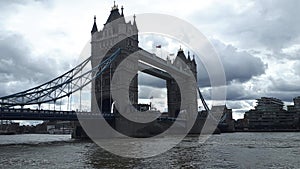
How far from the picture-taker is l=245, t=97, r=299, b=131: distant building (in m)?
119

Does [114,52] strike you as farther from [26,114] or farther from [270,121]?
[270,121]

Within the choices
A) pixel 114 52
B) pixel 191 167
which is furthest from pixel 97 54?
pixel 191 167

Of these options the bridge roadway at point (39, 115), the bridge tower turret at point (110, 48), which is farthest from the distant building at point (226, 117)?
the bridge roadway at point (39, 115)

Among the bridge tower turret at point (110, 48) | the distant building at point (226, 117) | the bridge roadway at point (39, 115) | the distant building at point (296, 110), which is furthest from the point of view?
the distant building at point (296, 110)

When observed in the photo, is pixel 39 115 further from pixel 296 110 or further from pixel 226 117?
pixel 296 110

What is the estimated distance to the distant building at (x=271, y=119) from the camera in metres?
119

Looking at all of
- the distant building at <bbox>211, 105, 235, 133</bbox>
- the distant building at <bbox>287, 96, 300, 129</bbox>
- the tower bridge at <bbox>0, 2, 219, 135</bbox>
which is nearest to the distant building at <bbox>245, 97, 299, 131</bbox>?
the distant building at <bbox>287, 96, 300, 129</bbox>

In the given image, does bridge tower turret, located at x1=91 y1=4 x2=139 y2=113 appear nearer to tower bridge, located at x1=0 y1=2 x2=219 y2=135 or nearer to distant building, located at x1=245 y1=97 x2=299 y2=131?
tower bridge, located at x1=0 y1=2 x2=219 y2=135

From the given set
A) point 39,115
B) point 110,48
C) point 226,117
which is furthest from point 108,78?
point 226,117

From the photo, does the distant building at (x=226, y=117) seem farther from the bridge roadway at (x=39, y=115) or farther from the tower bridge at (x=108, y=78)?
the bridge roadway at (x=39, y=115)

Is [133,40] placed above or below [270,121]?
above

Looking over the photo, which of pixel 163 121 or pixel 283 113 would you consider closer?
pixel 163 121

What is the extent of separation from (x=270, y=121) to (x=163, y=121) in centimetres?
6995

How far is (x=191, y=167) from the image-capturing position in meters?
16.0
